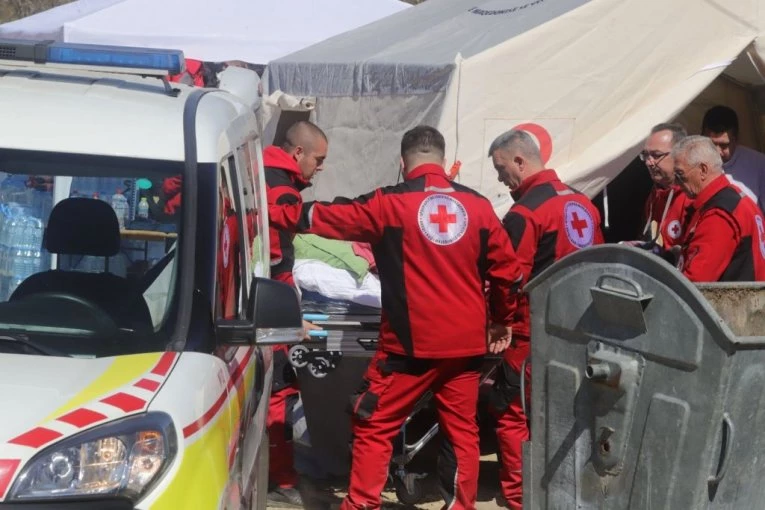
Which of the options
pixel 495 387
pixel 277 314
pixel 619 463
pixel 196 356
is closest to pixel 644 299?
pixel 619 463

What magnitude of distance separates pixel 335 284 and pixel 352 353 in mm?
615

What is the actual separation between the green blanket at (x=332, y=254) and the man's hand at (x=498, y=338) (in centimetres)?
111

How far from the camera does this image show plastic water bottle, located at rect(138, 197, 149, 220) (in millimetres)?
3699

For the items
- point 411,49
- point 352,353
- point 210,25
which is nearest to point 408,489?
point 352,353

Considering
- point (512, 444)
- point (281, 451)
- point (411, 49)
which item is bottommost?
point (281, 451)

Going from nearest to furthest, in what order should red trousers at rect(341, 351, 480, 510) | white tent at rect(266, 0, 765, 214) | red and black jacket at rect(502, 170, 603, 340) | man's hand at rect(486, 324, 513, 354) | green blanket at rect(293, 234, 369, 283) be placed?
1. red trousers at rect(341, 351, 480, 510)
2. man's hand at rect(486, 324, 513, 354)
3. red and black jacket at rect(502, 170, 603, 340)
4. green blanket at rect(293, 234, 369, 283)
5. white tent at rect(266, 0, 765, 214)

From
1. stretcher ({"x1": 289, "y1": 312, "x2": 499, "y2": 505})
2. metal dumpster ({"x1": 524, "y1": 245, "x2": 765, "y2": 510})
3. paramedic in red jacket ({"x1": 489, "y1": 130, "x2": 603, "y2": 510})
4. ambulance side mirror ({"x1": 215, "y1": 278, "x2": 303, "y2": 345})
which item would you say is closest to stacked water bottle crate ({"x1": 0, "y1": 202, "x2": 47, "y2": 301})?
ambulance side mirror ({"x1": 215, "y1": 278, "x2": 303, "y2": 345})

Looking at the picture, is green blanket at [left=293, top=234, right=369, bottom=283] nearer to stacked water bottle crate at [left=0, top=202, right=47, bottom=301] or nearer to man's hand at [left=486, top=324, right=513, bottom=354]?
man's hand at [left=486, top=324, right=513, bottom=354]

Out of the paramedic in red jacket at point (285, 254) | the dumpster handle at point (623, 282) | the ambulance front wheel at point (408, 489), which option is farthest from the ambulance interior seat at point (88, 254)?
the ambulance front wheel at point (408, 489)

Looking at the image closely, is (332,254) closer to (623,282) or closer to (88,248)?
(623,282)

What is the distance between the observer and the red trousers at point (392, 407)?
5516 millimetres

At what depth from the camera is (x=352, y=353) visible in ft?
20.3

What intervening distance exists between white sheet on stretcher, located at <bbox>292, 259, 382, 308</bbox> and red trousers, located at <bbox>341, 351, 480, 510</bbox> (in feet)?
3.55

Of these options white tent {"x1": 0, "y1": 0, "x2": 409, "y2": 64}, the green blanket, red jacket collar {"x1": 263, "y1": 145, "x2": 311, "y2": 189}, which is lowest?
the green blanket
